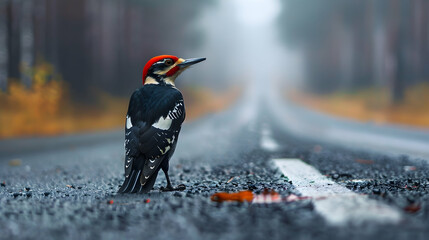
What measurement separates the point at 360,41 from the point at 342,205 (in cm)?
3915

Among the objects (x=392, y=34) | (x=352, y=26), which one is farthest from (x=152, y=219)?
(x=352, y=26)

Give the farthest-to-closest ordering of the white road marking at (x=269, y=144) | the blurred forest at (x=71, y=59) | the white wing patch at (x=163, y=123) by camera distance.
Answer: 1. the blurred forest at (x=71, y=59)
2. the white road marking at (x=269, y=144)
3. the white wing patch at (x=163, y=123)

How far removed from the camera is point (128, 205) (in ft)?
8.29

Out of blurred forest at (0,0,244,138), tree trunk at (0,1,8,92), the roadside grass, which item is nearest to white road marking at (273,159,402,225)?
blurred forest at (0,0,244,138)

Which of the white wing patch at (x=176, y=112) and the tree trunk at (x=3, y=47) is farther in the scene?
the tree trunk at (x=3, y=47)

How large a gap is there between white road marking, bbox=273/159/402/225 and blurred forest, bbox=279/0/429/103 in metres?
Answer: 20.9

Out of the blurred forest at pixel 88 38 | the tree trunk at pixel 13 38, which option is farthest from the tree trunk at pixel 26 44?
the tree trunk at pixel 13 38

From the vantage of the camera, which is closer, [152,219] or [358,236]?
[358,236]

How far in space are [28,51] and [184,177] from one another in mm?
13126

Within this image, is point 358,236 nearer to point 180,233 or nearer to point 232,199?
point 180,233

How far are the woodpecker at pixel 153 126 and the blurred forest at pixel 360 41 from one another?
67.5 ft

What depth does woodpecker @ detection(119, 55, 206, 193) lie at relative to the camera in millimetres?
3008

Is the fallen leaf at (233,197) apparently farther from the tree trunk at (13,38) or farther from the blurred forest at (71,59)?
the tree trunk at (13,38)

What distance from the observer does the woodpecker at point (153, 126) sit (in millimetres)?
3008
